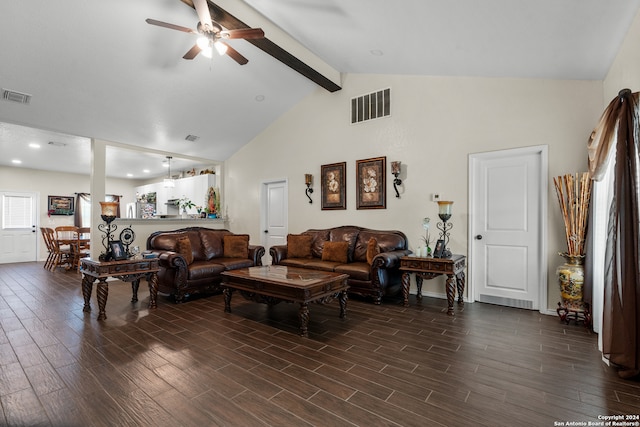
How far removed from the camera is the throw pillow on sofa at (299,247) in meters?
5.07

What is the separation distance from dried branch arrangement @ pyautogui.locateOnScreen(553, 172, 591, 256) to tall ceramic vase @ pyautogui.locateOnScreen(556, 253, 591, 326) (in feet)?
0.38

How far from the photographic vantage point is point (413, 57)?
3924 mm

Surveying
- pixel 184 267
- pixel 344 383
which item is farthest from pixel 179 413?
pixel 184 267

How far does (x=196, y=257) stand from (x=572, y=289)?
5.00 meters

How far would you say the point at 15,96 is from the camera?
4121 millimetres

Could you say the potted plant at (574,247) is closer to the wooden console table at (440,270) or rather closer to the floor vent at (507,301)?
the floor vent at (507,301)

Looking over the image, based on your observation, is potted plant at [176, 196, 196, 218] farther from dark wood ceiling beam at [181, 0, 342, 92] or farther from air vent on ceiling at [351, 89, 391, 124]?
air vent on ceiling at [351, 89, 391, 124]

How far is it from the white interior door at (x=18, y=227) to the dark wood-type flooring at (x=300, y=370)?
622 cm

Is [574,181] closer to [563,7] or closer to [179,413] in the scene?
[563,7]

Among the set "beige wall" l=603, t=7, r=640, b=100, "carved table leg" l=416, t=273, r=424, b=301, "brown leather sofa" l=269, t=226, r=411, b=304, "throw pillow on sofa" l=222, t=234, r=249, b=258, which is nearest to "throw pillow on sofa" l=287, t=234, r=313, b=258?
"brown leather sofa" l=269, t=226, r=411, b=304

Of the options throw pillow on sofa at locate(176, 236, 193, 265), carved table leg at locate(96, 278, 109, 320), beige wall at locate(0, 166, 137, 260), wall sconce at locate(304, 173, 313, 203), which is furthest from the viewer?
beige wall at locate(0, 166, 137, 260)

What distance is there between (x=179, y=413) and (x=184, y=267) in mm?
2519

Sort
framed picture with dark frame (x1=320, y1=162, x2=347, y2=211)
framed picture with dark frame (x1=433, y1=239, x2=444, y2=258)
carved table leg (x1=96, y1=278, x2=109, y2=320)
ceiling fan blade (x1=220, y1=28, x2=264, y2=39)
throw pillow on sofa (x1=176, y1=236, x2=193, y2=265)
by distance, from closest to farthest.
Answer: ceiling fan blade (x1=220, y1=28, x2=264, y2=39), carved table leg (x1=96, y1=278, x2=109, y2=320), framed picture with dark frame (x1=433, y1=239, x2=444, y2=258), throw pillow on sofa (x1=176, y1=236, x2=193, y2=265), framed picture with dark frame (x1=320, y1=162, x2=347, y2=211)

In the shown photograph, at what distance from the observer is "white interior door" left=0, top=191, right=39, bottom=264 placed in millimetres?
7871
